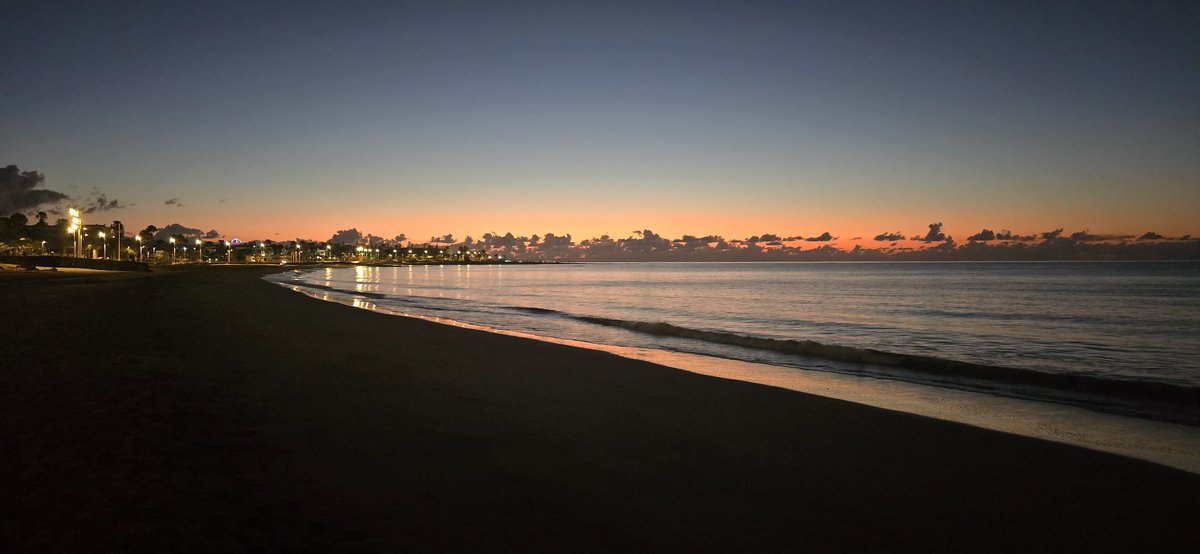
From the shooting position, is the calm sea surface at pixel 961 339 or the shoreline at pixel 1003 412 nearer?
the shoreline at pixel 1003 412

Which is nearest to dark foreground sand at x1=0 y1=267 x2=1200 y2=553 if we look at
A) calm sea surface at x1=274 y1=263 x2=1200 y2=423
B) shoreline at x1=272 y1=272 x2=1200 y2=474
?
shoreline at x1=272 y1=272 x2=1200 y2=474

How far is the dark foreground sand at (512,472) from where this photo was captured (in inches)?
174

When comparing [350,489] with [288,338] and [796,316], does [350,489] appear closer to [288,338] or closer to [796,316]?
[288,338]

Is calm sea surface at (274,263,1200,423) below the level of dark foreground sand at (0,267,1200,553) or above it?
below

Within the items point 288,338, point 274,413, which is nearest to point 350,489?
point 274,413

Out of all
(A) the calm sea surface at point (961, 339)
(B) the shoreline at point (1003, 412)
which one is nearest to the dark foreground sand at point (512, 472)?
(B) the shoreline at point (1003, 412)

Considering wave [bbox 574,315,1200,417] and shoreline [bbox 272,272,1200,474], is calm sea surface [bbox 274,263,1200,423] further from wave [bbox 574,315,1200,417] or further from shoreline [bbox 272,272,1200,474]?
shoreline [bbox 272,272,1200,474]

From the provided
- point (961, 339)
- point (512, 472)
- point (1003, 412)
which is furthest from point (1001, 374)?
point (512, 472)

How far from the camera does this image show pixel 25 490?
461 cm

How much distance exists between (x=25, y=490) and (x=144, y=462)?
87 centimetres

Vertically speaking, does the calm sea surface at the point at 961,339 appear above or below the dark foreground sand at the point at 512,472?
below

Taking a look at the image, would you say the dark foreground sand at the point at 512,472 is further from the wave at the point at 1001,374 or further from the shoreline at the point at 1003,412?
the wave at the point at 1001,374

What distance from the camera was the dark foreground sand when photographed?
4414 millimetres

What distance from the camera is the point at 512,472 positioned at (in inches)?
233
